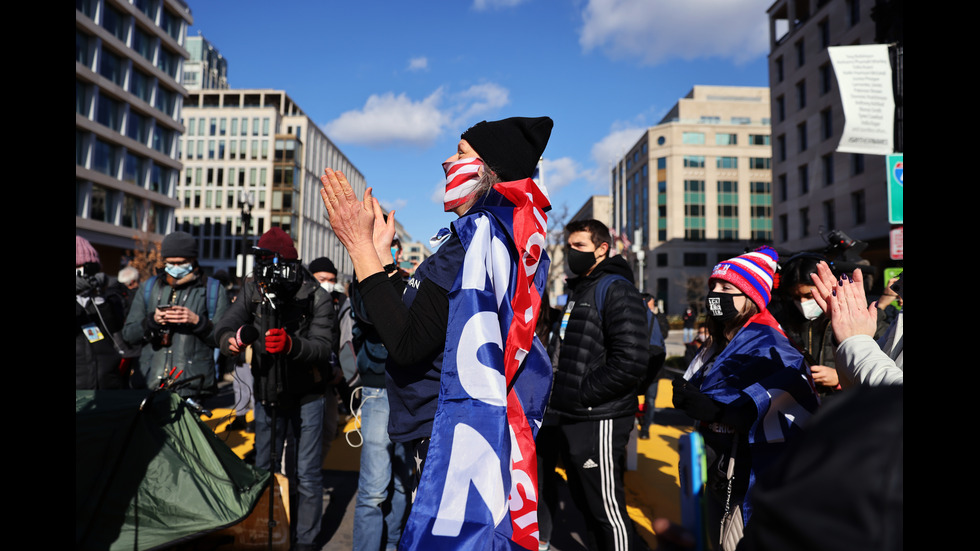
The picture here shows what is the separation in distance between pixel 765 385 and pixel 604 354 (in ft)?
4.05

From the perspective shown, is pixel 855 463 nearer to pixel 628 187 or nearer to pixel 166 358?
pixel 166 358

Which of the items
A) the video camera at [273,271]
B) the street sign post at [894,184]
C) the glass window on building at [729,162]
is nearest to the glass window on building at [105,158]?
the video camera at [273,271]

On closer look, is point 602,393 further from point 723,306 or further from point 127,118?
point 127,118

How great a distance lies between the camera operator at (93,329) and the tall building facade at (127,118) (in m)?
34.2

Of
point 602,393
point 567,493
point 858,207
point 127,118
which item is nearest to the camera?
point 602,393

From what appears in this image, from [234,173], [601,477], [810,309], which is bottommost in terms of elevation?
[601,477]

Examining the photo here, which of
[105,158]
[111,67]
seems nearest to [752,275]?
[105,158]

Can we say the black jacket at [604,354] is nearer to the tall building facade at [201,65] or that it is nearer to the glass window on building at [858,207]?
the glass window on building at [858,207]

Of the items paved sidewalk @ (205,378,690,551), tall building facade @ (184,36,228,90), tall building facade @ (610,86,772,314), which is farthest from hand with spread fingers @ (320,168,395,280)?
tall building facade @ (184,36,228,90)

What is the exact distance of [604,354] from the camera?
337cm

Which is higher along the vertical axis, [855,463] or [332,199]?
[332,199]

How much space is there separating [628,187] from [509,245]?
261ft
